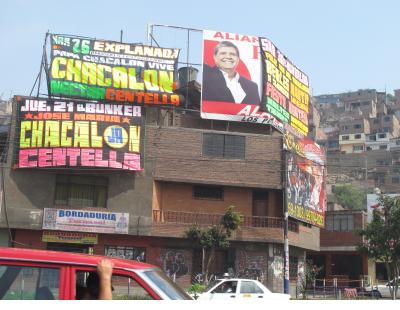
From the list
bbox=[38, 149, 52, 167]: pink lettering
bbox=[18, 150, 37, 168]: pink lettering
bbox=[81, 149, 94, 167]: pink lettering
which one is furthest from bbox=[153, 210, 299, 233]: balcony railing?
bbox=[18, 150, 37, 168]: pink lettering

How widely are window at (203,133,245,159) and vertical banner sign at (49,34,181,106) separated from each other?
2938mm

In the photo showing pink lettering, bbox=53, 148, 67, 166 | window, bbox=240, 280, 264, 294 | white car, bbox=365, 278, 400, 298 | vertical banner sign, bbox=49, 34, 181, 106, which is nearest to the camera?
window, bbox=240, 280, 264, 294

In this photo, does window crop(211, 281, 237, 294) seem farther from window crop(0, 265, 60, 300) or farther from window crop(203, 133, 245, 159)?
window crop(203, 133, 245, 159)

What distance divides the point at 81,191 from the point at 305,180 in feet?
44.3

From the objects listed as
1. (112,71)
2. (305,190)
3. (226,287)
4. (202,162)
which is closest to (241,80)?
(202,162)

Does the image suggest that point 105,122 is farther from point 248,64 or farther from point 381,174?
point 381,174

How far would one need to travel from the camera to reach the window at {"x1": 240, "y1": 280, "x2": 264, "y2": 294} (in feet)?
52.5

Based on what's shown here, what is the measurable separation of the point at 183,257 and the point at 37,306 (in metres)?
28.1

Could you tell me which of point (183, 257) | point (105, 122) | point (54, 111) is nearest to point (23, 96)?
point (54, 111)

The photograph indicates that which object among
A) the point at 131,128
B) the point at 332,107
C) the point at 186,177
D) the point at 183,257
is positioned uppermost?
the point at 332,107

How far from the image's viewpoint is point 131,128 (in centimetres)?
2986

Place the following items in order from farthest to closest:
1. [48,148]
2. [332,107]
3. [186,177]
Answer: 1. [332,107]
2. [186,177]
3. [48,148]

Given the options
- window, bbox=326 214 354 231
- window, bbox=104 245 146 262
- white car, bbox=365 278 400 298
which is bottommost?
white car, bbox=365 278 400 298

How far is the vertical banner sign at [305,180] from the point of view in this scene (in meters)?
31.8
